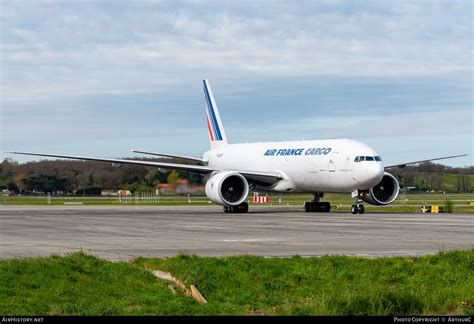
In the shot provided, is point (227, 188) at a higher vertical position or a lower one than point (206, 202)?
higher

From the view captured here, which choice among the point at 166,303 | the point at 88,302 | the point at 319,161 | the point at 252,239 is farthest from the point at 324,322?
the point at 319,161

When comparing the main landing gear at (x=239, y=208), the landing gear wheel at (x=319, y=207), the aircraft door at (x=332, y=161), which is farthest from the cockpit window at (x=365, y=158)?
the main landing gear at (x=239, y=208)

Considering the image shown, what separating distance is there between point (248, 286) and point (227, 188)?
33.0 m

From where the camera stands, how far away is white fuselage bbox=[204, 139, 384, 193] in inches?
1705

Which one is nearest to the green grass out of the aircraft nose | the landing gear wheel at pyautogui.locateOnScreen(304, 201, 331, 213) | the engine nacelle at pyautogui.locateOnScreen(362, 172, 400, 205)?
the aircraft nose

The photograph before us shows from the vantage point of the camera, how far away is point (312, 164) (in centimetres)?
4644

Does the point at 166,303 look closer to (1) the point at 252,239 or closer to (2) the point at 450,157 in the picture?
(1) the point at 252,239

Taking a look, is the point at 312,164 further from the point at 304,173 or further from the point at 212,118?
the point at 212,118

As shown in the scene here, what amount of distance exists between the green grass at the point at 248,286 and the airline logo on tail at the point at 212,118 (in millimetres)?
42180

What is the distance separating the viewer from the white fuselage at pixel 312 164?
43.3 metres

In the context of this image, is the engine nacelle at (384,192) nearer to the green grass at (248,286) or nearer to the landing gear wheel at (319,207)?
the landing gear wheel at (319,207)

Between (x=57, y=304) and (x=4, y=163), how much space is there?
68.3 metres

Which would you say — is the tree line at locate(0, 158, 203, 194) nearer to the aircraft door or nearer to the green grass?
the aircraft door

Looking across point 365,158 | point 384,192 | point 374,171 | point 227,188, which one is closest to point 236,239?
point 374,171
